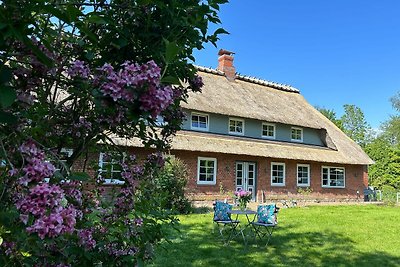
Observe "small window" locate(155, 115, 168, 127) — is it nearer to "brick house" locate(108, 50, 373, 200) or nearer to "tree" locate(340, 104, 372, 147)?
"brick house" locate(108, 50, 373, 200)

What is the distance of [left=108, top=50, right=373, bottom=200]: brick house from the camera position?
54.5 feet

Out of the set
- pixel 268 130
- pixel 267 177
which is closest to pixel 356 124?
pixel 268 130

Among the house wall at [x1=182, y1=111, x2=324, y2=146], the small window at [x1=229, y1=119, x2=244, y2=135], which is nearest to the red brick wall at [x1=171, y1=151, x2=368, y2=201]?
the house wall at [x1=182, y1=111, x2=324, y2=146]

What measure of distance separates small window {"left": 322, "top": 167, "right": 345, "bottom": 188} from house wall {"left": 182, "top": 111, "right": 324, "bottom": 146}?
1884mm

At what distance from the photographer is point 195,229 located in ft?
30.3

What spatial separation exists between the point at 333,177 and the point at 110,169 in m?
21.4

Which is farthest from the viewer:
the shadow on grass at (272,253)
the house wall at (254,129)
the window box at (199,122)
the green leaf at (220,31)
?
the house wall at (254,129)

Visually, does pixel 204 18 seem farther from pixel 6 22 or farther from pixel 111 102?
pixel 6 22

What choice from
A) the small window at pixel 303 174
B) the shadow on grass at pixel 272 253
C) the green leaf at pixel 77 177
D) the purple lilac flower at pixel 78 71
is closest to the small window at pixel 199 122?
the small window at pixel 303 174

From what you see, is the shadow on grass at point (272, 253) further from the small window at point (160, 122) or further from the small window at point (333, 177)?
the small window at point (333, 177)

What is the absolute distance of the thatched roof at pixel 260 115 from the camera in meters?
16.9

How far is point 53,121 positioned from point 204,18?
1000 millimetres

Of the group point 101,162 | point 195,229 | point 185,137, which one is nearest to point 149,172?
point 101,162

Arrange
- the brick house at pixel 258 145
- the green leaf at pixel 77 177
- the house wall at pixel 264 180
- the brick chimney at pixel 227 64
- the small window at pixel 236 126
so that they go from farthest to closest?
the brick chimney at pixel 227 64
the small window at pixel 236 126
the brick house at pixel 258 145
the house wall at pixel 264 180
the green leaf at pixel 77 177
